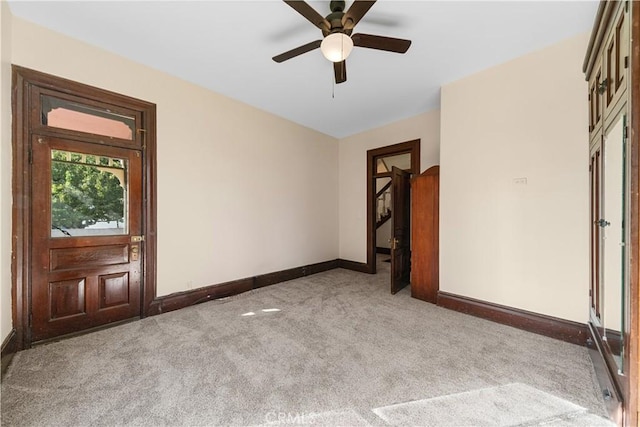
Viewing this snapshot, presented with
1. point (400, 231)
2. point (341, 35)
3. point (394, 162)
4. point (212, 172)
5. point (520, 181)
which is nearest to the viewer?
point (341, 35)

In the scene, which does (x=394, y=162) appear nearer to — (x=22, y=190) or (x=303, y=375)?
(x=303, y=375)

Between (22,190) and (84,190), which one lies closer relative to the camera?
(22,190)

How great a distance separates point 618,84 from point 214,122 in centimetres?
408

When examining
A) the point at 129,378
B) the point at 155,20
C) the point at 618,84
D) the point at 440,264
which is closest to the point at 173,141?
the point at 155,20

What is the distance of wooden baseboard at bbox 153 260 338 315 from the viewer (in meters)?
3.22

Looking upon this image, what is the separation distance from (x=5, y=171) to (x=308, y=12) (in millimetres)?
2885

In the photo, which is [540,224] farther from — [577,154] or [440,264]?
[440,264]

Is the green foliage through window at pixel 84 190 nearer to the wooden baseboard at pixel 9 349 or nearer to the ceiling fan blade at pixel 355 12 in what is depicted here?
the wooden baseboard at pixel 9 349

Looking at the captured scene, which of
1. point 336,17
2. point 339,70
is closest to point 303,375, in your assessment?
point 339,70

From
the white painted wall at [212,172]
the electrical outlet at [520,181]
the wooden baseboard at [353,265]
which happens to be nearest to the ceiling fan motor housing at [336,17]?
the white painted wall at [212,172]

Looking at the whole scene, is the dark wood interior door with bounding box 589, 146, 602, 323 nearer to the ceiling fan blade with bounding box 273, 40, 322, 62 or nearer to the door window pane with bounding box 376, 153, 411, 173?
the ceiling fan blade with bounding box 273, 40, 322, 62

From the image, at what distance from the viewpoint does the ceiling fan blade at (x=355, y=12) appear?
1.83 metres

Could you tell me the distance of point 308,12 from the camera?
1933mm

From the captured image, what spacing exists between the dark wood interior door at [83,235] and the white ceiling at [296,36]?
1.17 m
